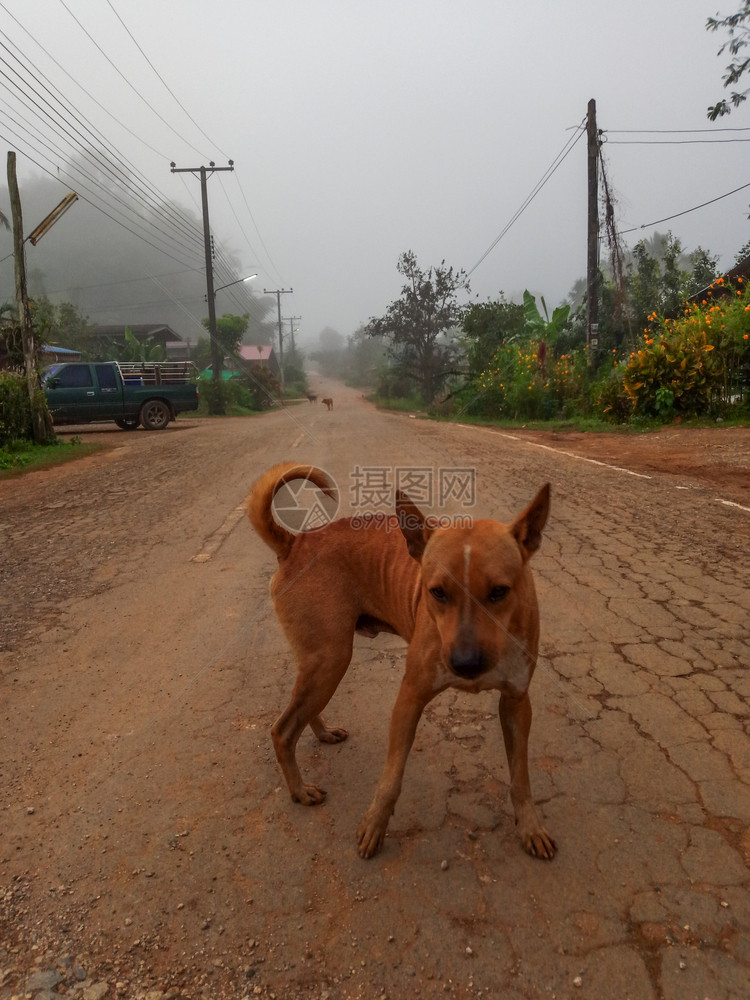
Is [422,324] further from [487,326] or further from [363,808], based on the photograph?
[363,808]

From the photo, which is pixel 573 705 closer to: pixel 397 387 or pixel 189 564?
pixel 189 564

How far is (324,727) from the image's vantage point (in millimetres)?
2990

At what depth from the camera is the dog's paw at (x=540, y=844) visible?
2199 mm

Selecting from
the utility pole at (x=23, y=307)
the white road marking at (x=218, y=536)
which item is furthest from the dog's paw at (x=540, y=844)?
the utility pole at (x=23, y=307)

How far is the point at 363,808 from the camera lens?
251 cm

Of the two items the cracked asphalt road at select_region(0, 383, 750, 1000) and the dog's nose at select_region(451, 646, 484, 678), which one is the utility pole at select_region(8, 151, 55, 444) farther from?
the dog's nose at select_region(451, 646, 484, 678)

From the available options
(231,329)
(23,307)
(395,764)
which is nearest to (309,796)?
(395,764)

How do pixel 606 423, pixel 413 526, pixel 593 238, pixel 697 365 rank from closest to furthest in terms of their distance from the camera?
pixel 413 526
pixel 697 365
pixel 606 423
pixel 593 238

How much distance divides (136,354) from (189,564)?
Answer: 32990mm

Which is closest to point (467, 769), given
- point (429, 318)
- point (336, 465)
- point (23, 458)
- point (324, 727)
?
point (324, 727)

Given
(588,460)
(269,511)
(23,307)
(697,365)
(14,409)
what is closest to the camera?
Result: (269,511)

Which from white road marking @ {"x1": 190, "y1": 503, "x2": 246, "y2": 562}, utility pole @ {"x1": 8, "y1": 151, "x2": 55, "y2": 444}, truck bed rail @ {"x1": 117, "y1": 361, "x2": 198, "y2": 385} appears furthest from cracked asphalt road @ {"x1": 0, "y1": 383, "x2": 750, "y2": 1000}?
truck bed rail @ {"x1": 117, "y1": 361, "x2": 198, "y2": 385}

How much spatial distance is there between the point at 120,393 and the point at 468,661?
781 inches

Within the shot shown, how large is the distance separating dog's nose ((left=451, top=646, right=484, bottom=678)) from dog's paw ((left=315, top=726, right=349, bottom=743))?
1284 millimetres
